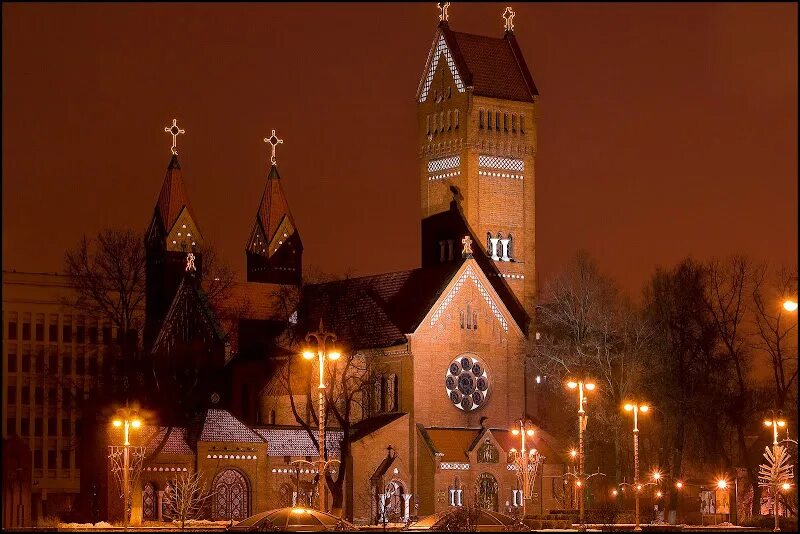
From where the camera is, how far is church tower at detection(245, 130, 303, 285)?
12612 centimetres

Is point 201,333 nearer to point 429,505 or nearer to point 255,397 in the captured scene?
point 255,397

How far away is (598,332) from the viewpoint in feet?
342

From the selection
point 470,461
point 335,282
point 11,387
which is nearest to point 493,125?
point 335,282

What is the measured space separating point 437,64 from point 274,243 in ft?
54.7

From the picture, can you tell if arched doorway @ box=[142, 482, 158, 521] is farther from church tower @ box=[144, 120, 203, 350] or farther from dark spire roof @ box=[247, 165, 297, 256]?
dark spire roof @ box=[247, 165, 297, 256]

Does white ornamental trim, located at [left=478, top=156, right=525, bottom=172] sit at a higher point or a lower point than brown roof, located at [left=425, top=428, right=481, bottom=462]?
higher

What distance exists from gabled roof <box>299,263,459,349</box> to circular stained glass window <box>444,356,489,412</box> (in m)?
3.61

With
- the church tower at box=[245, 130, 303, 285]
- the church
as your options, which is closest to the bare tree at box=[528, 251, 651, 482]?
the church

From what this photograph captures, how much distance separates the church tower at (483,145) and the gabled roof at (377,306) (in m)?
9.62

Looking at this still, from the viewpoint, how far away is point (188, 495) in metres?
86.4

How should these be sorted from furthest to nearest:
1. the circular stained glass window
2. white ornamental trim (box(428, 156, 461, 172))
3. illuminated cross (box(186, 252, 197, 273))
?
white ornamental trim (box(428, 156, 461, 172)) < illuminated cross (box(186, 252, 197, 273)) < the circular stained glass window

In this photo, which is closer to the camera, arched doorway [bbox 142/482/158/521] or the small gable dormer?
arched doorway [bbox 142/482/158/521]

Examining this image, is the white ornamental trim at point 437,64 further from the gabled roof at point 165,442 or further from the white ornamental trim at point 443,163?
the gabled roof at point 165,442

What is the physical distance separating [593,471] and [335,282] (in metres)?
17.9
